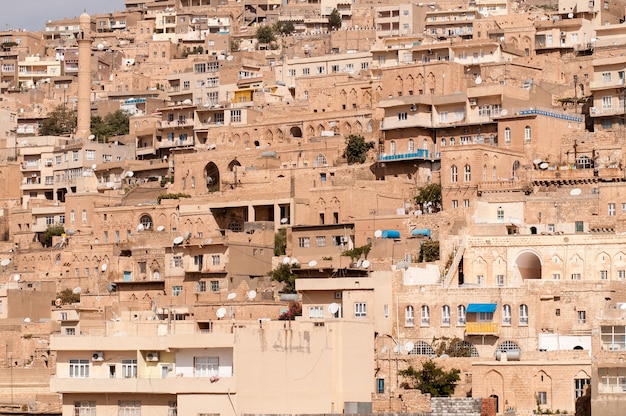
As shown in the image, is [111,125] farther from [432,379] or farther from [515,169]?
[432,379]

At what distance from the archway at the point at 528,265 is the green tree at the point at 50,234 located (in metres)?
26.7

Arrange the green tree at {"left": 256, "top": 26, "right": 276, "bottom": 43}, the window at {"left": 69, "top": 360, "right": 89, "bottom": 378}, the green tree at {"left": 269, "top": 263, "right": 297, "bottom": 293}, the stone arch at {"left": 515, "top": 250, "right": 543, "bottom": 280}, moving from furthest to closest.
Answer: the green tree at {"left": 256, "top": 26, "right": 276, "bottom": 43}, the green tree at {"left": 269, "top": 263, "right": 297, "bottom": 293}, the stone arch at {"left": 515, "top": 250, "right": 543, "bottom": 280}, the window at {"left": 69, "top": 360, "right": 89, "bottom": 378}

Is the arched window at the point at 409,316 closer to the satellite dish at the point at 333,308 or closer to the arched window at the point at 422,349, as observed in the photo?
the arched window at the point at 422,349

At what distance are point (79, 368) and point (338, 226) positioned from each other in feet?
59.7

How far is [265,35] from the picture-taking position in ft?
380

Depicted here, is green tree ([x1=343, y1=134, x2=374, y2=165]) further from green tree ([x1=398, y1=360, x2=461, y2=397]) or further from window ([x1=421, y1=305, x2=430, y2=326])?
green tree ([x1=398, y1=360, x2=461, y2=397])

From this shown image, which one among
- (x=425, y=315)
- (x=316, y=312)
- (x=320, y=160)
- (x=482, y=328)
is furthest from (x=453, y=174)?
(x=482, y=328)

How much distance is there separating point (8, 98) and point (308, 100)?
31.0 meters

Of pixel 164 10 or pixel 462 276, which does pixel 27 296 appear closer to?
pixel 462 276

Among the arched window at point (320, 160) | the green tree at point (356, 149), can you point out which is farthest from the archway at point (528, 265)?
the arched window at point (320, 160)

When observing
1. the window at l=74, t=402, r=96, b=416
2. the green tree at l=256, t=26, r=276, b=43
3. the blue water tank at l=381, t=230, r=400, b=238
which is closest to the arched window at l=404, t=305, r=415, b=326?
the blue water tank at l=381, t=230, r=400, b=238

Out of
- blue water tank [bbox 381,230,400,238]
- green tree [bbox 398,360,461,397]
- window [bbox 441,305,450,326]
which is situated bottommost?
green tree [bbox 398,360,461,397]

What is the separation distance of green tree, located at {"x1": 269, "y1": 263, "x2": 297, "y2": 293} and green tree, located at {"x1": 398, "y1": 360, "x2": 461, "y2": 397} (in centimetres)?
1048

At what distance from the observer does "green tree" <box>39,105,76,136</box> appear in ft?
338
